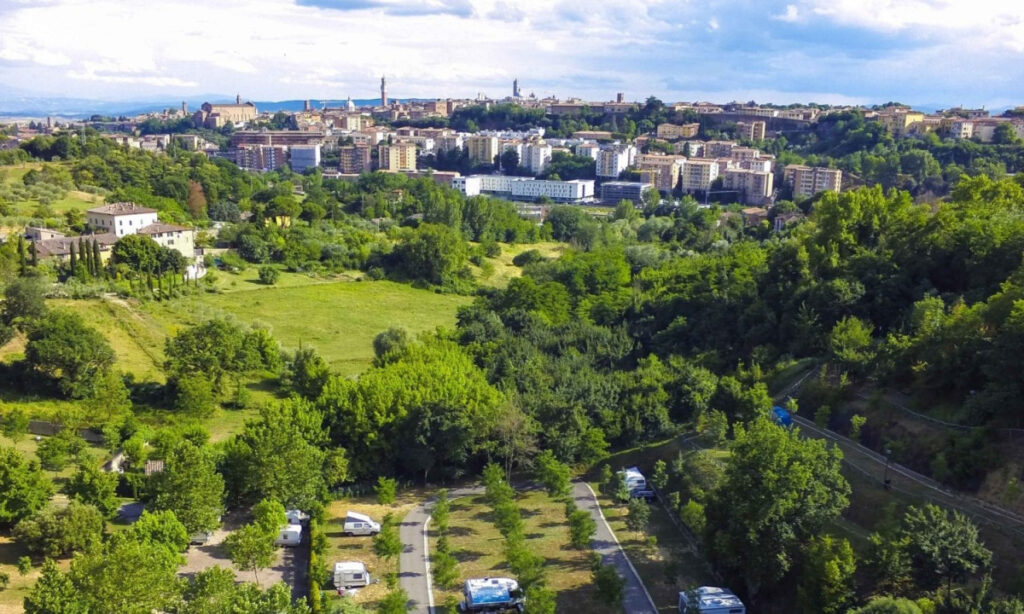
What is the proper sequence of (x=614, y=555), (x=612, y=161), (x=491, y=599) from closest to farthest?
(x=491, y=599), (x=614, y=555), (x=612, y=161)

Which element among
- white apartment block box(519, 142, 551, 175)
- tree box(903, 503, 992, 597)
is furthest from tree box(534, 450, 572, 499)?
white apartment block box(519, 142, 551, 175)

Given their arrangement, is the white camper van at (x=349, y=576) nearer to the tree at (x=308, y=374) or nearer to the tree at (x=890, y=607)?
the tree at (x=308, y=374)

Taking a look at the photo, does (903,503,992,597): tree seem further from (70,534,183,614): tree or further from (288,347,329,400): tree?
(288,347,329,400): tree

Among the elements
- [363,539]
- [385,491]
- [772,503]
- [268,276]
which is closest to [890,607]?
[772,503]

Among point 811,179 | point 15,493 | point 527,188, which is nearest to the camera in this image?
point 15,493

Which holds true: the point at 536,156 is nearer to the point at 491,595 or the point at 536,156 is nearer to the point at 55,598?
the point at 491,595

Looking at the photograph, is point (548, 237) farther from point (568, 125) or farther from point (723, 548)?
point (568, 125)

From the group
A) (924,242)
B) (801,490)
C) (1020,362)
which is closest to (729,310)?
(924,242)
